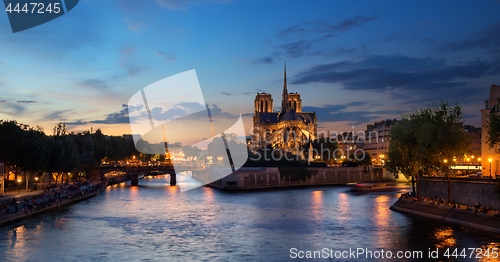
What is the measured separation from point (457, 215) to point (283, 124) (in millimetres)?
117265

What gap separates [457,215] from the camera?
33562 millimetres

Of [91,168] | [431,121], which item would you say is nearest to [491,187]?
[431,121]

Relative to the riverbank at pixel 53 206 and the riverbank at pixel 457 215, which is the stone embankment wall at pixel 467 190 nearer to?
the riverbank at pixel 457 215

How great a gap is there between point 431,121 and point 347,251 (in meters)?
18.4

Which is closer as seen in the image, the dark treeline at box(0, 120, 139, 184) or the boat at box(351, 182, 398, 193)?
the dark treeline at box(0, 120, 139, 184)

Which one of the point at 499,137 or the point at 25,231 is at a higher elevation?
the point at 499,137

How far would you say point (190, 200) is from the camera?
58.1 m

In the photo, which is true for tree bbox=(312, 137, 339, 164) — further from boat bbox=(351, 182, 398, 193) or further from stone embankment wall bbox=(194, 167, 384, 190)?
boat bbox=(351, 182, 398, 193)

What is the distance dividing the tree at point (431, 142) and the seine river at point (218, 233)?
553 cm

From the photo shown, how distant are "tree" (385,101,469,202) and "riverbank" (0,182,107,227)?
3653 centimetres

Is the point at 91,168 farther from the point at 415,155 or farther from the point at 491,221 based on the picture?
the point at 491,221

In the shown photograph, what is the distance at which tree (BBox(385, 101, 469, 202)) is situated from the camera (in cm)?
3662

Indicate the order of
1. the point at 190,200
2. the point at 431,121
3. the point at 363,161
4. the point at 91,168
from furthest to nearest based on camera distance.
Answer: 1. the point at 363,161
2. the point at 91,168
3. the point at 190,200
4. the point at 431,121

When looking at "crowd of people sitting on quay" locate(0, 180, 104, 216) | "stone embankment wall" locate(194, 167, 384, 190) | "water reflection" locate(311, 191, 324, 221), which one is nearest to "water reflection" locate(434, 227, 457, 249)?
"water reflection" locate(311, 191, 324, 221)
